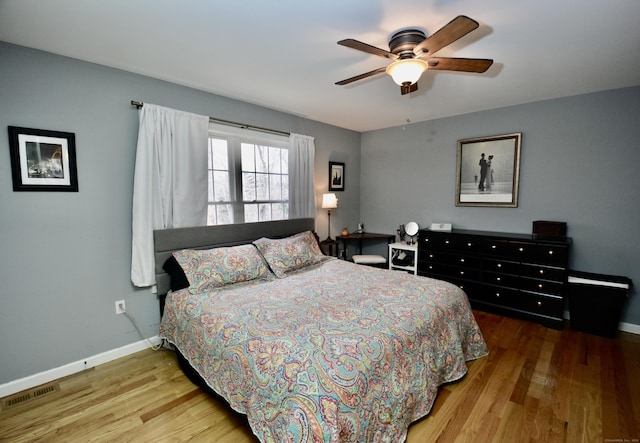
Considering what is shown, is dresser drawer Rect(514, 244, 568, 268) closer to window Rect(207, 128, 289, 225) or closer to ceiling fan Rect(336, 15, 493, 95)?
ceiling fan Rect(336, 15, 493, 95)

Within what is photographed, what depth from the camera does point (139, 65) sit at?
234 cm

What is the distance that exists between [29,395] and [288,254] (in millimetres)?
2166

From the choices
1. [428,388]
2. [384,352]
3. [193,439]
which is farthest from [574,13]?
[193,439]

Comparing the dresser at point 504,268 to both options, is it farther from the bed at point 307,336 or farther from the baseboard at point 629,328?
the bed at point 307,336

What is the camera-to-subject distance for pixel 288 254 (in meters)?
2.95

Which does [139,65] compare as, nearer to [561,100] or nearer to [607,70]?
[607,70]

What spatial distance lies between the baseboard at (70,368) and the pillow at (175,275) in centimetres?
70

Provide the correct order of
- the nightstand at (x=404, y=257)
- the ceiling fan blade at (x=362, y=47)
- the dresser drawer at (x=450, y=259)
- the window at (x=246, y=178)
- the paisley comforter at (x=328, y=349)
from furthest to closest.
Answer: the nightstand at (x=404, y=257)
the dresser drawer at (x=450, y=259)
the window at (x=246, y=178)
the ceiling fan blade at (x=362, y=47)
the paisley comforter at (x=328, y=349)

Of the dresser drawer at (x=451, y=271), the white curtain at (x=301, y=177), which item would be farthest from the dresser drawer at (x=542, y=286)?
the white curtain at (x=301, y=177)

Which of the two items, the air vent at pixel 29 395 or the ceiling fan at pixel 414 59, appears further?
the air vent at pixel 29 395

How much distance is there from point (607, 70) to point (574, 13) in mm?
1285

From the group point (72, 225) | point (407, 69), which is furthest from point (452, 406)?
point (72, 225)

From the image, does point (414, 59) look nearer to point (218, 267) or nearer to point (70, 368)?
point (218, 267)

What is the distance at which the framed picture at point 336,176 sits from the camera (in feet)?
14.4
